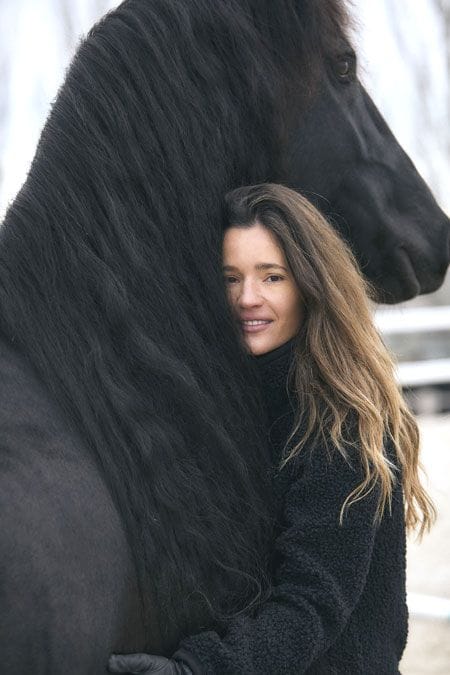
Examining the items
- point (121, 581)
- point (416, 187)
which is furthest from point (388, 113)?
point (121, 581)

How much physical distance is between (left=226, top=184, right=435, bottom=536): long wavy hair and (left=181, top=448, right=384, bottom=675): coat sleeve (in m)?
0.03

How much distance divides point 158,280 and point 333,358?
0.33 metres

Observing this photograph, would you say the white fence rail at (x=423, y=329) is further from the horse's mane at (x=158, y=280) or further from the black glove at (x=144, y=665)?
the black glove at (x=144, y=665)

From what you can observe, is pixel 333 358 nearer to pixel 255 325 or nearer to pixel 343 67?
pixel 255 325

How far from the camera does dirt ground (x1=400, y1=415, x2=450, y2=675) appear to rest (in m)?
3.28

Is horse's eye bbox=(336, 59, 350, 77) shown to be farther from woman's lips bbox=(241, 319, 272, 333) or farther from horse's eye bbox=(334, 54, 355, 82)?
woman's lips bbox=(241, 319, 272, 333)

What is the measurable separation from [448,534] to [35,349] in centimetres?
364

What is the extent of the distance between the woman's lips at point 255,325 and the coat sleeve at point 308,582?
0.24 metres

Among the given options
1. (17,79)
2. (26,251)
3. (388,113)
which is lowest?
(26,251)

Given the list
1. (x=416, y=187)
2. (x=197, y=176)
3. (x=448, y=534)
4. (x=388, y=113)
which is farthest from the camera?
(x=388, y=113)

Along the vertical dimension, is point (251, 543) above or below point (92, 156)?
below

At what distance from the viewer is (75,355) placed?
4.53 ft

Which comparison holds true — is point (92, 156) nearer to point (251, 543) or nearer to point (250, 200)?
point (250, 200)

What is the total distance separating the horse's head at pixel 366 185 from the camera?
1.77 meters
